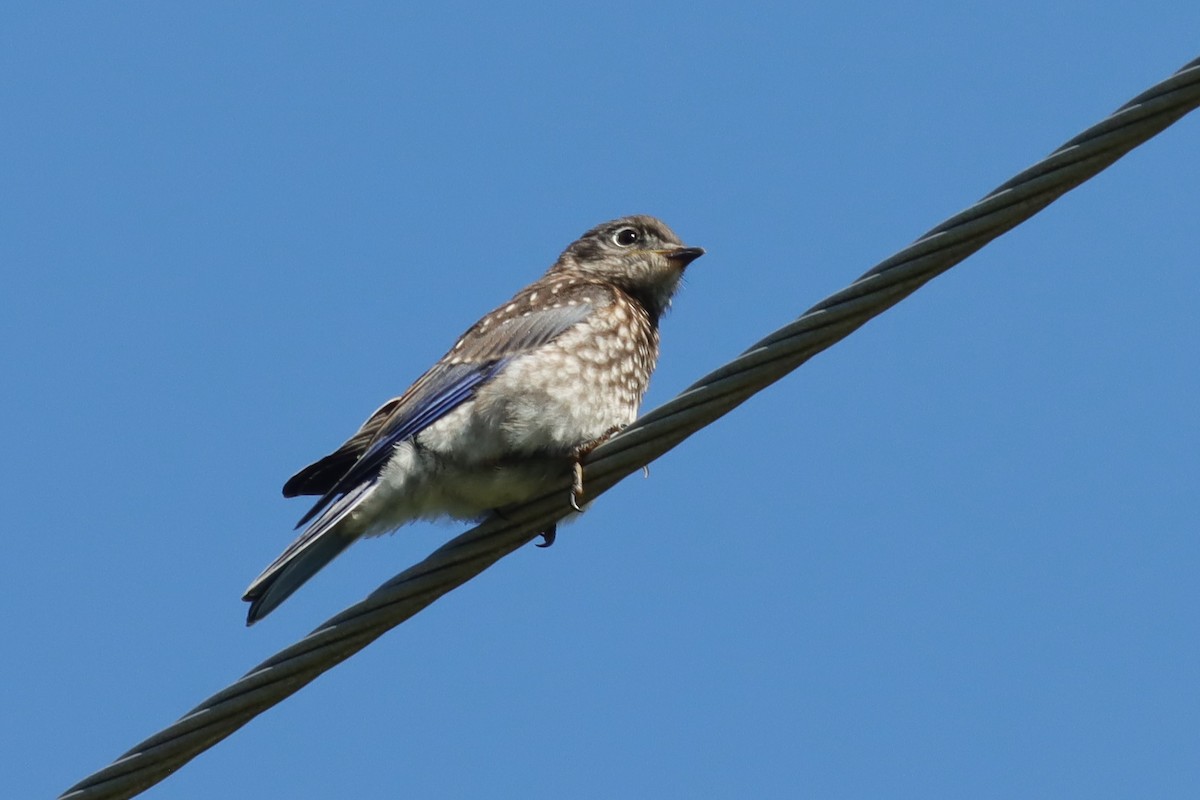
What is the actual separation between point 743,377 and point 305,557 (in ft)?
7.49

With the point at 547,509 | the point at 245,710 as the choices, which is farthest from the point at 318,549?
the point at 245,710

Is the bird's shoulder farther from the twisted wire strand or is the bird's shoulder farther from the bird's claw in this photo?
the twisted wire strand

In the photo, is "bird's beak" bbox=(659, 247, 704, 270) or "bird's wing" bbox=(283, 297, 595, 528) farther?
"bird's beak" bbox=(659, 247, 704, 270)

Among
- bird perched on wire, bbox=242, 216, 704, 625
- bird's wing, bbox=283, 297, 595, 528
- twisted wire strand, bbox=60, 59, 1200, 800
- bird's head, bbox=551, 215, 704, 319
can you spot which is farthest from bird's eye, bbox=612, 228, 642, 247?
twisted wire strand, bbox=60, 59, 1200, 800

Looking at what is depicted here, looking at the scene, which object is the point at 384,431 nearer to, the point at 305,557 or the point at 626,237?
the point at 305,557

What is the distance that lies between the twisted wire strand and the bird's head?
3.22 metres

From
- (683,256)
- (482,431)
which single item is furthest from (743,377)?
(683,256)

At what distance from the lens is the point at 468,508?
6961mm

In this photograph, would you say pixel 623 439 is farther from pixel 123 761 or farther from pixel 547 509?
pixel 123 761

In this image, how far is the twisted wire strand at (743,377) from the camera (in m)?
4.86

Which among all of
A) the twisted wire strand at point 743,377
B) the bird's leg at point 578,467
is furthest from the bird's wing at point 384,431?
the twisted wire strand at point 743,377

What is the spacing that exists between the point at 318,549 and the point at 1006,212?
311 centimetres

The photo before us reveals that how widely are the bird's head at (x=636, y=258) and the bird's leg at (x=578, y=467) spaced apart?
5.81ft

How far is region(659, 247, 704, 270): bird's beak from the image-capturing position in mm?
8891
